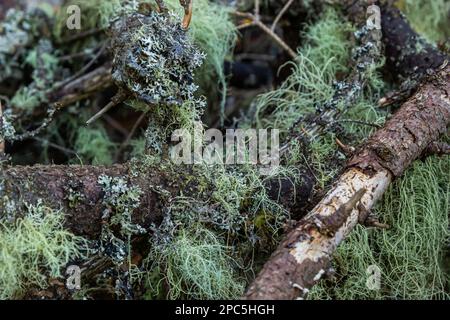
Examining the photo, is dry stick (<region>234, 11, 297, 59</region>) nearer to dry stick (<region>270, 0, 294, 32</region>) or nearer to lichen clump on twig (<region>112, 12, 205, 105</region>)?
dry stick (<region>270, 0, 294, 32</region>)

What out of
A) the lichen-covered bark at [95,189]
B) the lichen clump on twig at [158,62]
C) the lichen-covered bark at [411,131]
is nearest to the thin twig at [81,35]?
the lichen clump on twig at [158,62]

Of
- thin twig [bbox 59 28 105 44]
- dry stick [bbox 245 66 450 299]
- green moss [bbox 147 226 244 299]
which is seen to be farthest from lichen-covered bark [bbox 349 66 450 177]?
thin twig [bbox 59 28 105 44]

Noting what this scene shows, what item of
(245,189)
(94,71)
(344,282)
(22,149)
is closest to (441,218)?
(344,282)

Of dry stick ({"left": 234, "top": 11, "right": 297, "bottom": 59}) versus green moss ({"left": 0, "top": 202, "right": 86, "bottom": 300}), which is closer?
green moss ({"left": 0, "top": 202, "right": 86, "bottom": 300})

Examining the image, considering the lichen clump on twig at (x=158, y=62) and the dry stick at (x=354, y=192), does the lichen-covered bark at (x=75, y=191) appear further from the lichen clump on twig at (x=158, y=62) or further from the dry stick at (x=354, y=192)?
the dry stick at (x=354, y=192)

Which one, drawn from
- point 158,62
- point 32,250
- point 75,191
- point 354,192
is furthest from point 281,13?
point 32,250

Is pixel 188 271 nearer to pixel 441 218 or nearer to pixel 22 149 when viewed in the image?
pixel 441 218
